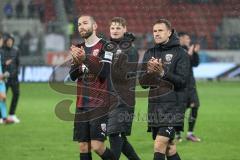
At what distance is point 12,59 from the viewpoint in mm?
16656

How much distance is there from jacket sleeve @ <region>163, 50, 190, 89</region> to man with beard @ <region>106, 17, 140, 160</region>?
1.20 metres

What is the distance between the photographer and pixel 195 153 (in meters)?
11.5

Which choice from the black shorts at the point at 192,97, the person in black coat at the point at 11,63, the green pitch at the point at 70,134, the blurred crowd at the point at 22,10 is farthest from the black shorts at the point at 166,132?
the blurred crowd at the point at 22,10

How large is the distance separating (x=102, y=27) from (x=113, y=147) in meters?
17.4

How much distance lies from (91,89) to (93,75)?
194mm

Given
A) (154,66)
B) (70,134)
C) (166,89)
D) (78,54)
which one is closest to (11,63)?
(70,134)

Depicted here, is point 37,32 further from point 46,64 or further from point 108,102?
point 108,102

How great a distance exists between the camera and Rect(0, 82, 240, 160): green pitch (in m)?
11.3

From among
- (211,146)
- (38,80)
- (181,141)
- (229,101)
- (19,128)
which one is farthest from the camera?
(38,80)

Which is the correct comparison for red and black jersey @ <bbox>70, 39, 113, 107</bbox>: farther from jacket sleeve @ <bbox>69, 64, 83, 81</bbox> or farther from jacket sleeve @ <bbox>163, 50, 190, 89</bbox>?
jacket sleeve @ <bbox>163, 50, 190, 89</bbox>

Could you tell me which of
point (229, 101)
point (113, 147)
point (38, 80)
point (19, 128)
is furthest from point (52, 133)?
point (38, 80)

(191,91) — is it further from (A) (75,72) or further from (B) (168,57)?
(A) (75,72)

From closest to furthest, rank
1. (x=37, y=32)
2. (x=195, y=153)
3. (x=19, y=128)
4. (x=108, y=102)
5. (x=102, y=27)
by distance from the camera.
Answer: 1. (x=108, y=102)
2. (x=195, y=153)
3. (x=19, y=128)
4. (x=102, y=27)
5. (x=37, y=32)

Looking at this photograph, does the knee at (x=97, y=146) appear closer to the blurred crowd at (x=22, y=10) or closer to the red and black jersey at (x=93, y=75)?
the red and black jersey at (x=93, y=75)
